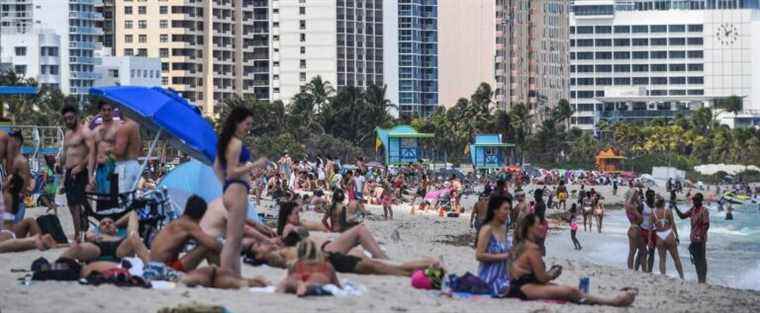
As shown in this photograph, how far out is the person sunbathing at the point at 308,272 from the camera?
1463 centimetres

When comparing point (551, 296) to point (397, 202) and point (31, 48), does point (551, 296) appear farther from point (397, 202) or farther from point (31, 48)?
point (31, 48)

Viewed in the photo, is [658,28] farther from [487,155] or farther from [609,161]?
[487,155]

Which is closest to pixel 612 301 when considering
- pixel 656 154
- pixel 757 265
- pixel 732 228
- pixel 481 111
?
pixel 757 265

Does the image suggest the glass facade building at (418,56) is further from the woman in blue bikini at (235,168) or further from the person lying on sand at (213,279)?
the woman in blue bikini at (235,168)

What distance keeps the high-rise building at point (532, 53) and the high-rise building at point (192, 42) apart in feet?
75.8

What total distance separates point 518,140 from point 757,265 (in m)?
84.9

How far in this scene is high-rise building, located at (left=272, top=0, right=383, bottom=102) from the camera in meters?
129

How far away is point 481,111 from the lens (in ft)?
389

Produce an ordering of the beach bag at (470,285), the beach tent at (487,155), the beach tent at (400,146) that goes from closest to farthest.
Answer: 1. the beach bag at (470,285)
2. the beach tent at (400,146)
3. the beach tent at (487,155)

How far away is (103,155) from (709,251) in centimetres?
2511

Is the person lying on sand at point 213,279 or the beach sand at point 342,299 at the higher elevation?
the person lying on sand at point 213,279

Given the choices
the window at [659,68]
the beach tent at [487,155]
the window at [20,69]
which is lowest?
the beach tent at [487,155]

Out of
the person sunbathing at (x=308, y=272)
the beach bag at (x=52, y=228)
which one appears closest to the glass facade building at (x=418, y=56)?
the beach bag at (x=52, y=228)

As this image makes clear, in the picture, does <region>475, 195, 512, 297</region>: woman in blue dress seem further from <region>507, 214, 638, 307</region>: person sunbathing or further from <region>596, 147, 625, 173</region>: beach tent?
<region>596, 147, 625, 173</region>: beach tent
